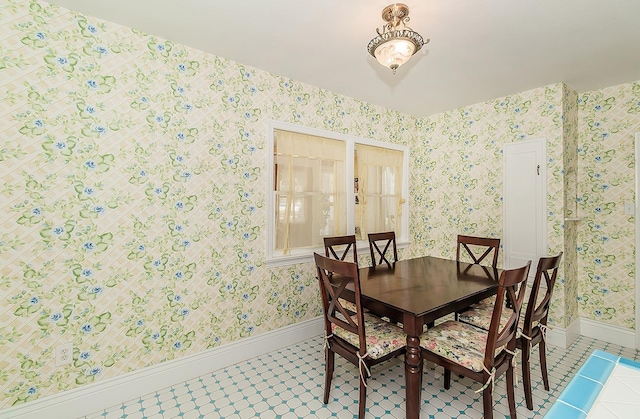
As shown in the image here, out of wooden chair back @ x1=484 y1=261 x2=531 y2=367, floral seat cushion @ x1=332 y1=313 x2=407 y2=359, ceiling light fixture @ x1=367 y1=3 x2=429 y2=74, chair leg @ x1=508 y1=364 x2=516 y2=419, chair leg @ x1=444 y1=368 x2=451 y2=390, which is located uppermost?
ceiling light fixture @ x1=367 y1=3 x2=429 y2=74

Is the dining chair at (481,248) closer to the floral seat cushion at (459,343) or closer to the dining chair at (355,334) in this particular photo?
the floral seat cushion at (459,343)

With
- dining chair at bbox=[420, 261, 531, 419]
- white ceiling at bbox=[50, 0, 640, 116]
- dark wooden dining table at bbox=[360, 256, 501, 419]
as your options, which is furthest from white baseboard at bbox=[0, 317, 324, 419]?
white ceiling at bbox=[50, 0, 640, 116]

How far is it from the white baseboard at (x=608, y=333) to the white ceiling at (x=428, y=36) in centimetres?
242

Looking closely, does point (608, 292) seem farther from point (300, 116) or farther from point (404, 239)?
point (300, 116)

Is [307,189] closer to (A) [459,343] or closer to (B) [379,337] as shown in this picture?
(B) [379,337]

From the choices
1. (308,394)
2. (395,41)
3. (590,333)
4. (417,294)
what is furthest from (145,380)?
(590,333)

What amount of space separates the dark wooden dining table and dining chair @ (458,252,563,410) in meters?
0.25

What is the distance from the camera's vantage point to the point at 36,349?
5.73ft

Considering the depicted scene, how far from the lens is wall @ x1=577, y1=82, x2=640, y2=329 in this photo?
2.80 meters

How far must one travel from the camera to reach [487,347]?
1555 mm

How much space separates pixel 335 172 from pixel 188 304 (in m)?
1.94

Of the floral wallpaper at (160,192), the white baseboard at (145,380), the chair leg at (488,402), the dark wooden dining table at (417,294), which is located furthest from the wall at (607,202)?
the white baseboard at (145,380)

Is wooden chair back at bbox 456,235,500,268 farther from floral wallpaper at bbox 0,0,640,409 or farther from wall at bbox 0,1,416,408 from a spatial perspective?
wall at bbox 0,1,416,408

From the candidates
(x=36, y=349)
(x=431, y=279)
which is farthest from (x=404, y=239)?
(x=36, y=349)
